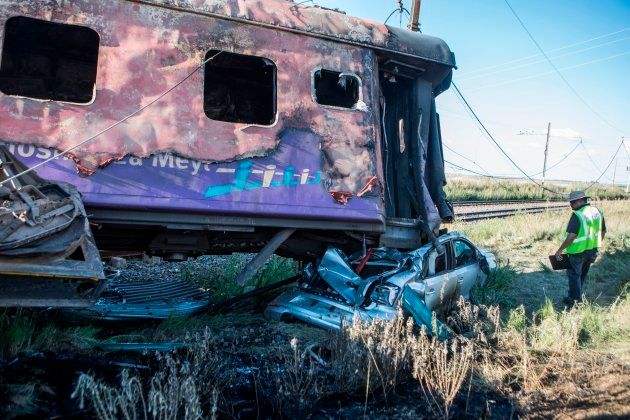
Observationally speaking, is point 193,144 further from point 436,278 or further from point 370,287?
point 436,278

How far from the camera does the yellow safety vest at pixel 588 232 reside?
7656 mm

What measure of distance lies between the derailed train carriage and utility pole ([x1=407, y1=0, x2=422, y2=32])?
7.04 feet

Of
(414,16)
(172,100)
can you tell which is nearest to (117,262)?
(172,100)

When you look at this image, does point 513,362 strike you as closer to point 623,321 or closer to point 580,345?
point 580,345

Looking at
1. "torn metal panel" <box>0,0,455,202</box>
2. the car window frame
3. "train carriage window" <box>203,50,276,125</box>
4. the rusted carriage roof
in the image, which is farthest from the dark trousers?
"train carriage window" <box>203,50,276,125</box>

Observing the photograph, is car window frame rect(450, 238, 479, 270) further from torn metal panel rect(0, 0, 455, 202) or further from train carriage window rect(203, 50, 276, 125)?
train carriage window rect(203, 50, 276, 125)

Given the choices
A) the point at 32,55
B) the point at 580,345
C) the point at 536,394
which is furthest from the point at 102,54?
the point at 580,345

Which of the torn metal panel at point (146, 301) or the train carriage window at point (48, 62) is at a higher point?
the train carriage window at point (48, 62)

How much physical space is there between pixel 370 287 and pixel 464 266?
8.20 feet

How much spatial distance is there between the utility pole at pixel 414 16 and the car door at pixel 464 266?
13.6 feet

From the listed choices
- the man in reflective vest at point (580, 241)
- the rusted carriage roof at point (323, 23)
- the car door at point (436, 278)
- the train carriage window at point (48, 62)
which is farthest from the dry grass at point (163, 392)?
the man in reflective vest at point (580, 241)

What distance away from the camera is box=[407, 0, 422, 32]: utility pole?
8.89 metres

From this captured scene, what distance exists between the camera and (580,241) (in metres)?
7.72

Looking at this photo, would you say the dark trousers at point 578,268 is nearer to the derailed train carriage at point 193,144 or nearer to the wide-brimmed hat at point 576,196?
the wide-brimmed hat at point 576,196
